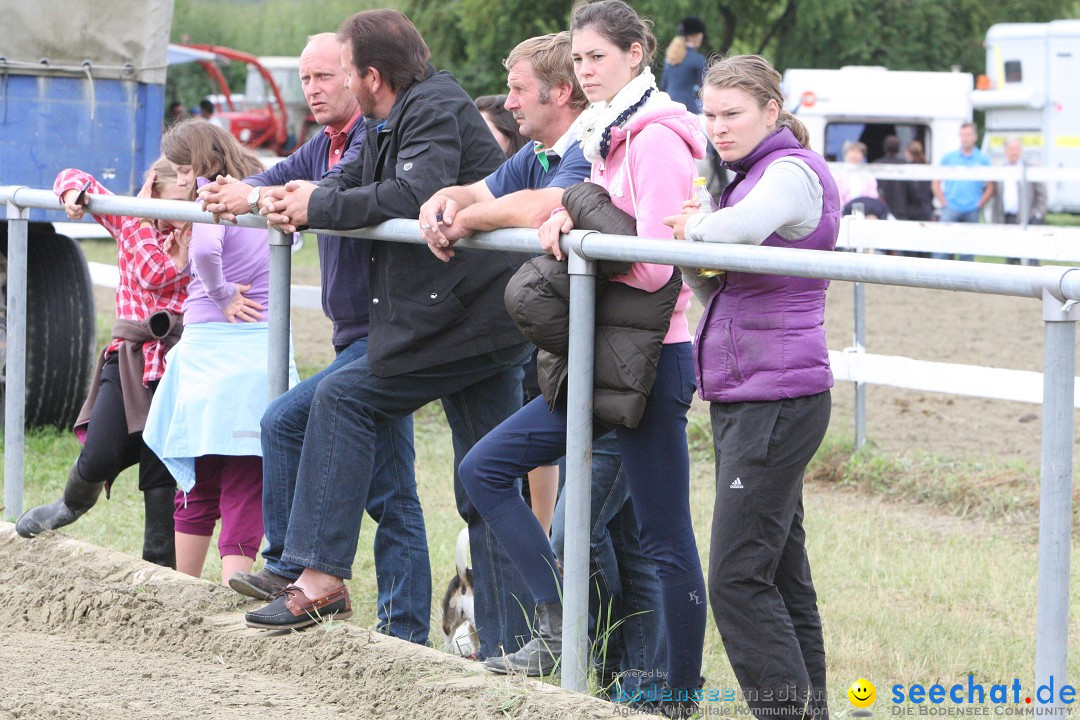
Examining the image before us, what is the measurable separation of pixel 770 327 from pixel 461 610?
5.64 ft

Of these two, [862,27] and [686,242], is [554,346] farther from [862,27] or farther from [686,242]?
[862,27]

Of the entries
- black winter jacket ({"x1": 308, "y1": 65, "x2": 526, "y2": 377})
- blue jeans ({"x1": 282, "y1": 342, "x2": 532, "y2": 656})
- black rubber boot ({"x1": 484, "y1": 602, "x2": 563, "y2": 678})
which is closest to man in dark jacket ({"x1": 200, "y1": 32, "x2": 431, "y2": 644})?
blue jeans ({"x1": 282, "y1": 342, "x2": 532, "y2": 656})

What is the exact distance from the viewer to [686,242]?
3.12 m

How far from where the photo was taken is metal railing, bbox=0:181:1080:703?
2.59m

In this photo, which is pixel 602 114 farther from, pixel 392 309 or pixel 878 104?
pixel 878 104

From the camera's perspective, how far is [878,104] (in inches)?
914

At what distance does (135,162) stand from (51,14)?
85 cm

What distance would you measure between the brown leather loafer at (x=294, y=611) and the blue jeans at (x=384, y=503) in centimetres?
12

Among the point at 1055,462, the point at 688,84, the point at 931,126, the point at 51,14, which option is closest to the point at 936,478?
the point at 1055,462

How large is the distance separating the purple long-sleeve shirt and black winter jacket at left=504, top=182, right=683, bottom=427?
4.50 ft

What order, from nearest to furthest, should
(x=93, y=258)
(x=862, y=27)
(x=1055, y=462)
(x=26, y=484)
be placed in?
1. (x=1055, y=462)
2. (x=26, y=484)
3. (x=93, y=258)
4. (x=862, y=27)

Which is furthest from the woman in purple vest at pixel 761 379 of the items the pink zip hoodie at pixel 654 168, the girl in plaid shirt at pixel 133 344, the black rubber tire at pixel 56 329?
the black rubber tire at pixel 56 329

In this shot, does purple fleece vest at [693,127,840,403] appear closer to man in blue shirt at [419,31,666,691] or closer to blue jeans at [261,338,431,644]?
man in blue shirt at [419,31,666,691]

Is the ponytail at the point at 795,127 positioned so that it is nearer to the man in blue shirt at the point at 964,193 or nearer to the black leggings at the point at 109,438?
the black leggings at the point at 109,438
